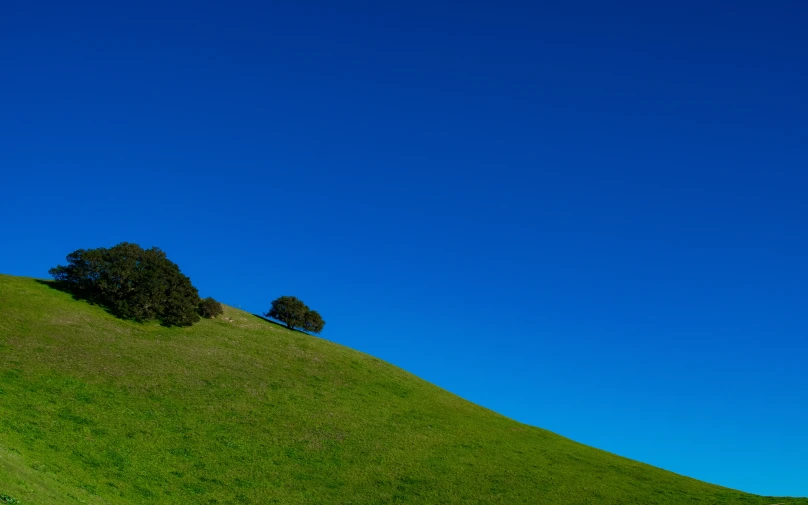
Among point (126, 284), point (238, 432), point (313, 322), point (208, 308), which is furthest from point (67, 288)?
point (313, 322)

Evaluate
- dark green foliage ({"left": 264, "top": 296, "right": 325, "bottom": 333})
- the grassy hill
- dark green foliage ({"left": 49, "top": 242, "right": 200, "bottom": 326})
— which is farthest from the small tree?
dark green foliage ({"left": 49, "top": 242, "right": 200, "bottom": 326})

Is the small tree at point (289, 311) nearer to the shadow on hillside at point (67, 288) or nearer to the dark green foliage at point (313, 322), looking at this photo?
the dark green foliage at point (313, 322)

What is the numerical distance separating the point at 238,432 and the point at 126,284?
27.0 metres

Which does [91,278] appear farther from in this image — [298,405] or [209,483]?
[209,483]

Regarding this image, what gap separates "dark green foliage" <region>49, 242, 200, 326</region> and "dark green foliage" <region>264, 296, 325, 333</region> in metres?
21.4

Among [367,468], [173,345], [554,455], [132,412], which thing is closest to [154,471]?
[132,412]

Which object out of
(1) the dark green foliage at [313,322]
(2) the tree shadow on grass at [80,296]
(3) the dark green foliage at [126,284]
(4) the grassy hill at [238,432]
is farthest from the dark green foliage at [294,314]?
(2) the tree shadow on grass at [80,296]

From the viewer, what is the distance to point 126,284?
7269cm

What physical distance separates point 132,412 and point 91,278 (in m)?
25.4

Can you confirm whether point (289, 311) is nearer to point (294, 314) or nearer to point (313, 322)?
point (294, 314)

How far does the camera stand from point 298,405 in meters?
66.3

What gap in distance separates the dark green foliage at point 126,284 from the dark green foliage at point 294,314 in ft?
70.2

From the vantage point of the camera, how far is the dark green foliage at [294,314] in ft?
314

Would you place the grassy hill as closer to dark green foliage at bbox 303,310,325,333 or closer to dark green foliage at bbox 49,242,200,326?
dark green foliage at bbox 49,242,200,326
